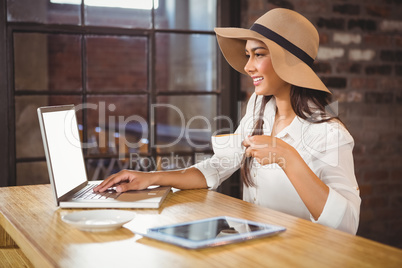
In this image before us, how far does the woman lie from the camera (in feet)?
5.16

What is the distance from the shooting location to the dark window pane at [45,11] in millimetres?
2646

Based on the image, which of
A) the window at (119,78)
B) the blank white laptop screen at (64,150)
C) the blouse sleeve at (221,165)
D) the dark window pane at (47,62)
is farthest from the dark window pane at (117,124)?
the blank white laptop screen at (64,150)

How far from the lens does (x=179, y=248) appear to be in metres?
1.13

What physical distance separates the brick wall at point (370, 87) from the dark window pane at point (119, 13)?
1.05 m

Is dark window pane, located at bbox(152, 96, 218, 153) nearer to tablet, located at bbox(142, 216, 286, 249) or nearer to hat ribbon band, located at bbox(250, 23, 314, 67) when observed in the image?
hat ribbon band, located at bbox(250, 23, 314, 67)

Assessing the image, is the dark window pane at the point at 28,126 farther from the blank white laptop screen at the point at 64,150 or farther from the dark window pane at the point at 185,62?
the blank white laptop screen at the point at 64,150

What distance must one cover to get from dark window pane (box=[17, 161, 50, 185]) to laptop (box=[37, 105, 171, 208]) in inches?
40.7

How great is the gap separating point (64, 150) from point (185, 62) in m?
1.49

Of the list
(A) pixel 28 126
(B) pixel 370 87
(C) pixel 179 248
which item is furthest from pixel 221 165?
(B) pixel 370 87

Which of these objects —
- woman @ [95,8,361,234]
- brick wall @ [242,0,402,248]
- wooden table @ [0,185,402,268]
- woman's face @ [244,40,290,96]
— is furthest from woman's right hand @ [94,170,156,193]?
brick wall @ [242,0,402,248]

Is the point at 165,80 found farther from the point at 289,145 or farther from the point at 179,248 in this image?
the point at 179,248

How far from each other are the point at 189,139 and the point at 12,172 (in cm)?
104

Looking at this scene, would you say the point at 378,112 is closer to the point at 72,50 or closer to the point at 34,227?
the point at 72,50

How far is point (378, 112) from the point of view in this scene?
3443 mm
